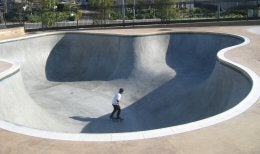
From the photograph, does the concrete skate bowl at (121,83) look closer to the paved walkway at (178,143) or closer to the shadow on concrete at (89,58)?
the shadow on concrete at (89,58)

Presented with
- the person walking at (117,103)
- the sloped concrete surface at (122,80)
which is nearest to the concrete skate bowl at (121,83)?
the sloped concrete surface at (122,80)

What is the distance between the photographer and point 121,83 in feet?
69.8

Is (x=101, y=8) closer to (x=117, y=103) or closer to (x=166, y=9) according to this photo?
(x=166, y=9)

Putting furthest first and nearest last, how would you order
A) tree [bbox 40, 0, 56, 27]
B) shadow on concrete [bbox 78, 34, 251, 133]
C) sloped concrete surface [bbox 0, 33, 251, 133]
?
tree [bbox 40, 0, 56, 27]
sloped concrete surface [bbox 0, 33, 251, 133]
shadow on concrete [bbox 78, 34, 251, 133]

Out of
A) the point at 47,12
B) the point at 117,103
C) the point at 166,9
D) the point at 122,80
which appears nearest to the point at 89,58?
the point at 122,80

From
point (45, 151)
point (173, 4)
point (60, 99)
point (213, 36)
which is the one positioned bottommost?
point (60, 99)

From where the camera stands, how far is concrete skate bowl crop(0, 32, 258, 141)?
13.7m

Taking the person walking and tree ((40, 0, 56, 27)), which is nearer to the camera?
the person walking

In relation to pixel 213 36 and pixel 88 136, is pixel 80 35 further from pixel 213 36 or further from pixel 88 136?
pixel 88 136

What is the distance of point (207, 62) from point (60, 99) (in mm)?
8914

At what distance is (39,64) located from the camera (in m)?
24.7

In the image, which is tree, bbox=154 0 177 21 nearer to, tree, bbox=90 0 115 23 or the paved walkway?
tree, bbox=90 0 115 23

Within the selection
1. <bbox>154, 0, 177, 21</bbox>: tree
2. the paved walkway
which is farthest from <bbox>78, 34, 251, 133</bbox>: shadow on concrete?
<bbox>154, 0, 177, 21</bbox>: tree

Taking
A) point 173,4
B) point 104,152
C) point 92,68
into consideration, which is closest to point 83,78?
point 92,68
